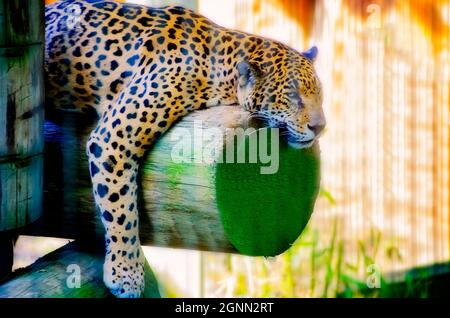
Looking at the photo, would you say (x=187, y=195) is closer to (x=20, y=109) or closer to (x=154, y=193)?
(x=154, y=193)

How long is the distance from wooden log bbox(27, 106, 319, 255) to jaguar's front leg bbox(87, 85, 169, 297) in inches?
1.4

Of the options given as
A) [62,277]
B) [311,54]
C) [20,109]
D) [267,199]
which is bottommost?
[62,277]

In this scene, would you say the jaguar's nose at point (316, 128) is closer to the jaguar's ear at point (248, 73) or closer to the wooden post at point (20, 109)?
the jaguar's ear at point (248, 73)

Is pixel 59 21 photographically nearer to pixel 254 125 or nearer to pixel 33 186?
pixel 33 186

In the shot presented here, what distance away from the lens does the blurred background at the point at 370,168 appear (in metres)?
3.40

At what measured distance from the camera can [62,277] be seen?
2.81 m

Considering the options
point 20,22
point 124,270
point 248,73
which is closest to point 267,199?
point 248,73

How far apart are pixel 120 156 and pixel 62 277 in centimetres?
45

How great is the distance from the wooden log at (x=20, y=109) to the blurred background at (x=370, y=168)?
2.56 ft

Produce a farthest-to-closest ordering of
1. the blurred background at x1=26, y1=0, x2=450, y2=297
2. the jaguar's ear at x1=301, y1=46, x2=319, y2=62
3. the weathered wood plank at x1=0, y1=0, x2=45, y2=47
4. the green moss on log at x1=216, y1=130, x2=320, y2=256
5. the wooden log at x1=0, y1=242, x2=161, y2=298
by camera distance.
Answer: the blurred background at x1=26, y1=0, x2=450, y2=297
the jaguar's ear at x1=301, y1=46, x2=319, y2=62
the wooden log at x1=0, y1=242, x2=161, y2=298
the green moss on log at x1=216, y1=130, x2=320, y2=256
the weathered wood plank at x1=0, y1=0, x2=45, y2=47

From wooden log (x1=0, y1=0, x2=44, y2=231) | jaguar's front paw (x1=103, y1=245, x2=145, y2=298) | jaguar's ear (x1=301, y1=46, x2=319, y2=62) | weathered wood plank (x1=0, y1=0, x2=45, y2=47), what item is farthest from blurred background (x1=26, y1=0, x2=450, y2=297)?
weathered wood plank (x1=0, y1=0, x2=45, y2=47)

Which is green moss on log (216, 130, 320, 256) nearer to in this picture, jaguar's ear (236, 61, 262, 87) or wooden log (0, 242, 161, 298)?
jaguar's ear (236, 61, 262, 87)

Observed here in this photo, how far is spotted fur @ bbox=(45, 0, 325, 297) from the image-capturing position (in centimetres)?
271

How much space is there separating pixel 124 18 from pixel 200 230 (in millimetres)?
737
